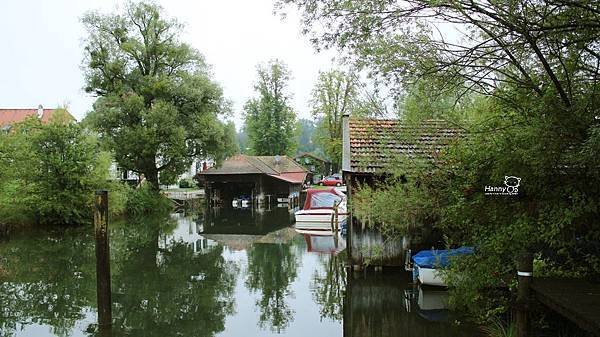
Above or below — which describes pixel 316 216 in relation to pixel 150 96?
below

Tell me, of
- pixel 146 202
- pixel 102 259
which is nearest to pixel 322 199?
pixel 146 202

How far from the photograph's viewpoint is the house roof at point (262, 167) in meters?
42.7

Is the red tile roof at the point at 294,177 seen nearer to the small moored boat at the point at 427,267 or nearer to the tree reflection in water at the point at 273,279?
the tree reflection in water at the point at 273,279

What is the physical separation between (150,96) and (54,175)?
411 inches

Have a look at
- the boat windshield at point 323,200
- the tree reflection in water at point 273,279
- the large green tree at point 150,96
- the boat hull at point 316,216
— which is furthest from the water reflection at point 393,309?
the large green tree at point 150,96

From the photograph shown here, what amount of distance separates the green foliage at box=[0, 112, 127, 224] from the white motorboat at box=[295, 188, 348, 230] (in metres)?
10.7

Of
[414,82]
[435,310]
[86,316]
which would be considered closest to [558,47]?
[414,82]

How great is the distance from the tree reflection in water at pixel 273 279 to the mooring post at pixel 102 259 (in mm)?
2801

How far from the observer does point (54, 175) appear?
26.0m

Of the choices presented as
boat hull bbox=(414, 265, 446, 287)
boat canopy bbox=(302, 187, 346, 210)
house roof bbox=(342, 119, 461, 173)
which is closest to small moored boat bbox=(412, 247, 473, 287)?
boat hull bbox=(414, 265, 446, 287)

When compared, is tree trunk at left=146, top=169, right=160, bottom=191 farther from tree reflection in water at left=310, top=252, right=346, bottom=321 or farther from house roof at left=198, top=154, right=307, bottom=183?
tree reflection in water at left=310, top=252, right=346, bottom=321

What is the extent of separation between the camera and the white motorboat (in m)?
25.5

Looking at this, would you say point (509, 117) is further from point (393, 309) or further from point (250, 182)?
point (250, 182)

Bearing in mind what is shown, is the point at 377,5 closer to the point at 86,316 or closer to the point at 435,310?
the point at 435,310
